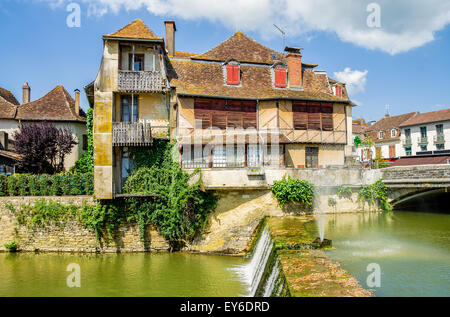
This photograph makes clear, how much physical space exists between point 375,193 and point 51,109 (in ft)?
83.9

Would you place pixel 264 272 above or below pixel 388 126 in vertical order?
below

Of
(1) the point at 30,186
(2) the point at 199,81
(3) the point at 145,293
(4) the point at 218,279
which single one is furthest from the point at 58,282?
(2) the point at 199,81

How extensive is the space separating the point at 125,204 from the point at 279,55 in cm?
1567

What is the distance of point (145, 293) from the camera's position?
35.3ft

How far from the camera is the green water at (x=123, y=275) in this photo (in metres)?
11.0

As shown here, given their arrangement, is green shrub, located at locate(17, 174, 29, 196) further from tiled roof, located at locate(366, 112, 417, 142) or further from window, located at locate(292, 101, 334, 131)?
tiled roof, located at locate(366, 112, 417, 142)

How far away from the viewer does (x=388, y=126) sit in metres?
42.4

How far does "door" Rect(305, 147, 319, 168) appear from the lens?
20.6 metres

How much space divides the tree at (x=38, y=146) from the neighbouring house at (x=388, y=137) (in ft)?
110

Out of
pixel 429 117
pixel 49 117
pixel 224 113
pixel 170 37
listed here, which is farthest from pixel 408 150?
pixel 49 117

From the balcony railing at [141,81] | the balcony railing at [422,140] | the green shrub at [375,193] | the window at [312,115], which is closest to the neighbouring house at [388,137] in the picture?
the balcony railing at [422,140]

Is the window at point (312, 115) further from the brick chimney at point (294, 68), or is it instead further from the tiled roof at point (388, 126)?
the tiled roof at point (388, 126)

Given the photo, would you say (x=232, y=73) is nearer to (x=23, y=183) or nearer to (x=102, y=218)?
(x=102, y=218)

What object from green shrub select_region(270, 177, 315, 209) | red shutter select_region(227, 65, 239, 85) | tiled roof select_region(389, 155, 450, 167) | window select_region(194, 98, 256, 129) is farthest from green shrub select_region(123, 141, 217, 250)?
Result: tiled roof select_region(389, 155, 450, 167)
